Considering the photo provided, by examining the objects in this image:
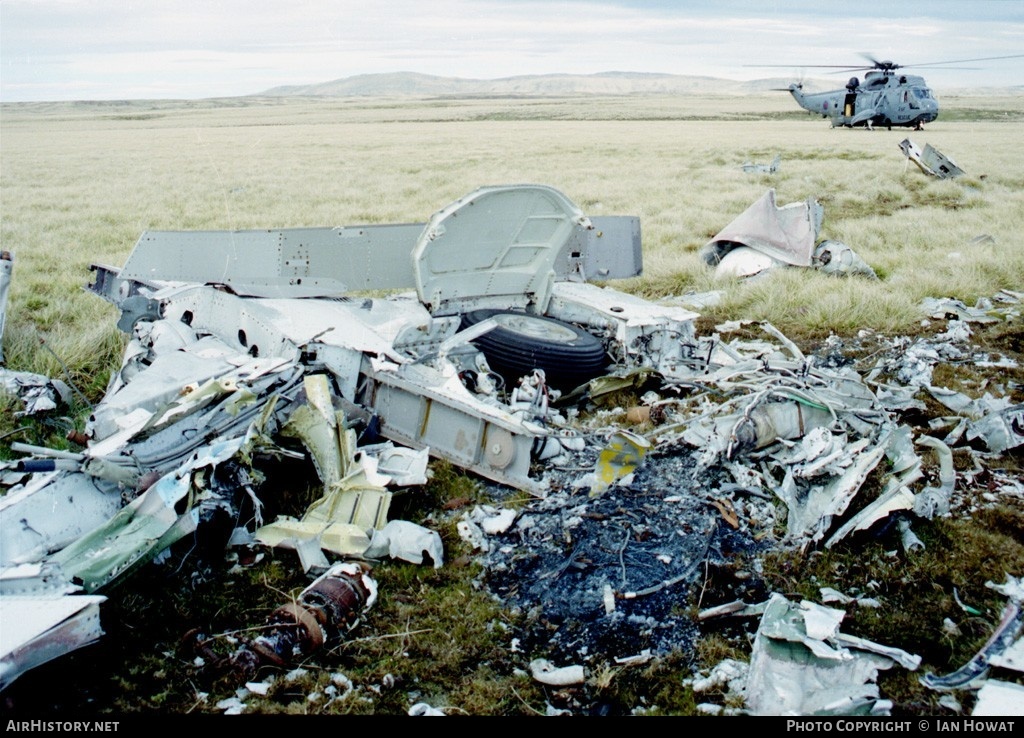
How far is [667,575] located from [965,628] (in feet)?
4.18

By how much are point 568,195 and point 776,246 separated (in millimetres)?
8045

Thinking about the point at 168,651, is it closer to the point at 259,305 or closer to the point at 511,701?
the point at 511,701

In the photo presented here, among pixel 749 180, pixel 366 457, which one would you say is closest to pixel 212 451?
pixel 366 457

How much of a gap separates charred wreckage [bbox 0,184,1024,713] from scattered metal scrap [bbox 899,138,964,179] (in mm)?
13963

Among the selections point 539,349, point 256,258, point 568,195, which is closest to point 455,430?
point 539,349

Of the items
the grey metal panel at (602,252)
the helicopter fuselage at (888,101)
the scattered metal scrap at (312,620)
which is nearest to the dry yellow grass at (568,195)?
the helicopter fuselage at (888,101)

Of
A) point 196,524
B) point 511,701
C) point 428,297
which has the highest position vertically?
point 428,297

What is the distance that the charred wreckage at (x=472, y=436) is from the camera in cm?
340

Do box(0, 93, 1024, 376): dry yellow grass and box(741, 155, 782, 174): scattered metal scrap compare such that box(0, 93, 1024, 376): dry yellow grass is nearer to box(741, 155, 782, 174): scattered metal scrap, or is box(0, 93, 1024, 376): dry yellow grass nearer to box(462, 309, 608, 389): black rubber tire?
box(741, 155, 782, 174): scattered metal scrap

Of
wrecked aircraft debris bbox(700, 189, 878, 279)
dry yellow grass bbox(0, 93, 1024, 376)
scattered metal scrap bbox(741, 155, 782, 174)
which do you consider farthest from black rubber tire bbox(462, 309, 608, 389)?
scattered metal scrap bbox(741, 155, 782, 174)

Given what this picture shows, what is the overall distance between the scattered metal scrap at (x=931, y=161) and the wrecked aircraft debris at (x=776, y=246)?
1058 cm

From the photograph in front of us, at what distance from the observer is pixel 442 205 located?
54.3 feet

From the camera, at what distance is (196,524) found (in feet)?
12.1

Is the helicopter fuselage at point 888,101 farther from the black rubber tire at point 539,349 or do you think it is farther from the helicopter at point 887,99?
the black rubber tire at point 539,349
